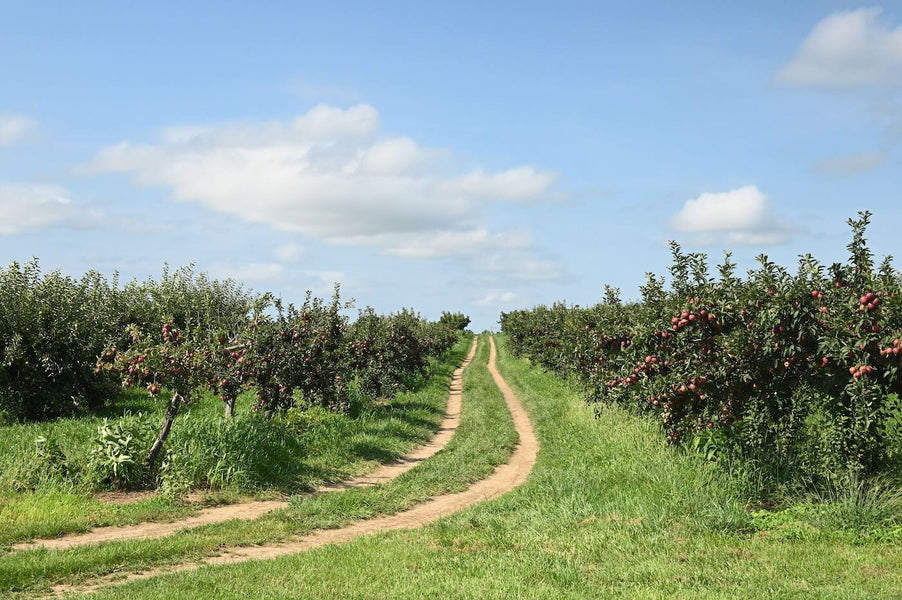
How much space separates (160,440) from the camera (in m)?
11.9

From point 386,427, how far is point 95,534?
8.74 m

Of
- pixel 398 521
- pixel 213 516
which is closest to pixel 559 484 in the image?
pixel 398 521

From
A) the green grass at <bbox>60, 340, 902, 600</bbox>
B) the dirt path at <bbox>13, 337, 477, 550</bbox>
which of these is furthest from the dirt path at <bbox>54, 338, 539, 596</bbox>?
the dirt path at <bbox>13, 337, 477, 550</bbox>

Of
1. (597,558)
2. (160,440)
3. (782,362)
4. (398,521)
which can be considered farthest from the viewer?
(160,440)

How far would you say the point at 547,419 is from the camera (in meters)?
19.8

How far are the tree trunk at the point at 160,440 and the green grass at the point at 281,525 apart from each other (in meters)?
2.62

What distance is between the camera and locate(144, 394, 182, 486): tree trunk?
11.7 metres

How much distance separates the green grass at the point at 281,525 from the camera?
7.52 m

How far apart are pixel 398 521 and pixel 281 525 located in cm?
174

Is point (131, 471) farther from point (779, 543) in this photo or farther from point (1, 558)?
point (779, 543)

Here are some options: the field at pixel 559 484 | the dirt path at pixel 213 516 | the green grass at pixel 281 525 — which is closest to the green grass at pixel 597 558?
the field at pixel 559 484

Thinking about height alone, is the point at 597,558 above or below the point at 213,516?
above

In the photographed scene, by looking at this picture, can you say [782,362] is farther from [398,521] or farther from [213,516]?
[213,516]

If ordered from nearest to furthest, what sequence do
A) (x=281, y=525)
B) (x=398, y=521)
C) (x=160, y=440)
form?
Result: (x=281, y=525), (x=398, y=521), (x=160, y=440)
